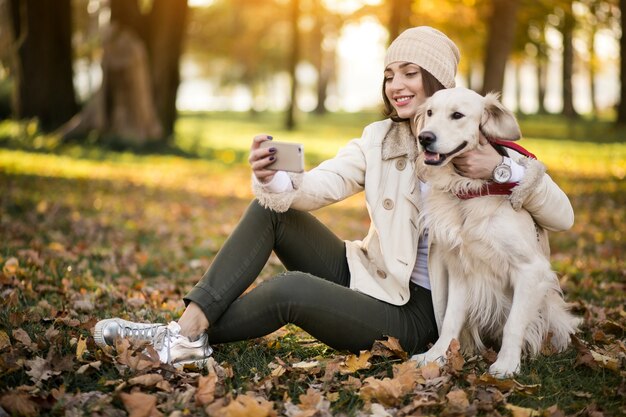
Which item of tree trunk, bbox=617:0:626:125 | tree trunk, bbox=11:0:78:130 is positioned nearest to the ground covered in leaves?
tree trunk, bbox=11:0:78:130

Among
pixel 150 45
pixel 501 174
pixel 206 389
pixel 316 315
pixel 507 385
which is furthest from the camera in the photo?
pixel 150 45

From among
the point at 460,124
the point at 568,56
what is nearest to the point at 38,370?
the point at 460,124

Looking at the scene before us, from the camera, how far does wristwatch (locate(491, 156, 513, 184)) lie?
308 centimetres

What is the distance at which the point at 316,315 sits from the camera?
3.20 meters

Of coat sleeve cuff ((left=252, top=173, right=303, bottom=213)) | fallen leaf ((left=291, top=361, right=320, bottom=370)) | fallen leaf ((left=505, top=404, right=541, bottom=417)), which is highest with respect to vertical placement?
coat sleeve cuff ((left=252, top=173, right=303, bottom=213))

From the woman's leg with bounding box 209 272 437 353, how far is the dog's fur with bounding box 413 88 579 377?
25cm

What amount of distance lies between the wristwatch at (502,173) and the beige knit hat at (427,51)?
626mm

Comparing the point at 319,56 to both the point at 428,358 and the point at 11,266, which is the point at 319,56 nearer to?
the point at 11,266

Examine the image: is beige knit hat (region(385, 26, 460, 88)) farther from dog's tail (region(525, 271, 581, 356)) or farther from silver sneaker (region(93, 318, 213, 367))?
silver sneaker (region(93, 318, 213, 367))

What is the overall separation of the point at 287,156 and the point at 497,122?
1039 mm

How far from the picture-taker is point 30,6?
13977mm

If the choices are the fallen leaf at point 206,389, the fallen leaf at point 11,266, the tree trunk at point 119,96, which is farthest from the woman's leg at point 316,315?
the tree trunk at point 119,96

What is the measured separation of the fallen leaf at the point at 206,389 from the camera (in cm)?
278

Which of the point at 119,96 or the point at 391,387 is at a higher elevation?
the point at 119,96
